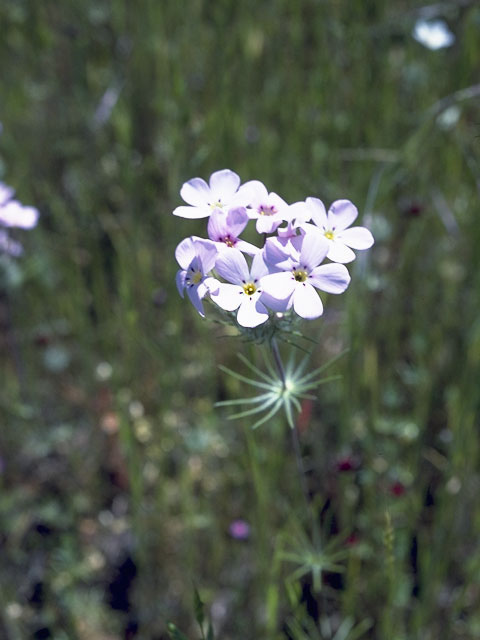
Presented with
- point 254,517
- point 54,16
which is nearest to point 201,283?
point 254,517

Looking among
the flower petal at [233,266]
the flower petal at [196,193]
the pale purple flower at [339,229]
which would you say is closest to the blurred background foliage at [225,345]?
the flower petal at [196,193]

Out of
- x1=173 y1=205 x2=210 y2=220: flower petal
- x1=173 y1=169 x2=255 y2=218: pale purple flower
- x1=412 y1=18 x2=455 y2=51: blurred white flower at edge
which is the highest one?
x1=412 y1=18 x2=455 y2=51: blurred white flower at edge

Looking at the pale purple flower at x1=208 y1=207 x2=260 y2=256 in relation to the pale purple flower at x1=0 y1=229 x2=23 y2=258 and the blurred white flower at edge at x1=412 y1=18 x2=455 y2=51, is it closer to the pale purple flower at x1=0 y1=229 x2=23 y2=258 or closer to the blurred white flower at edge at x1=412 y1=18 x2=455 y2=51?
the pale purple flower at x1=0 y1=229 x2=23 y2=258

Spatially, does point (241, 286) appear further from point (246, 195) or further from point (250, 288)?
point (246, 195)

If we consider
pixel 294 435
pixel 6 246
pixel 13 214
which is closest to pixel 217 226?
pixel 294 435

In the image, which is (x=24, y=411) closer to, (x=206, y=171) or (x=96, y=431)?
(x=96, y=431)

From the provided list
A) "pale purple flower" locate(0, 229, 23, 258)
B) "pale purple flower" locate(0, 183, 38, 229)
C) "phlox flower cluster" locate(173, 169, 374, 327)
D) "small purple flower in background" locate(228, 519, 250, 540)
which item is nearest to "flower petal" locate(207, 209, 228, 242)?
"phlox flower cluster" locate(173, 169, 374, 327)
